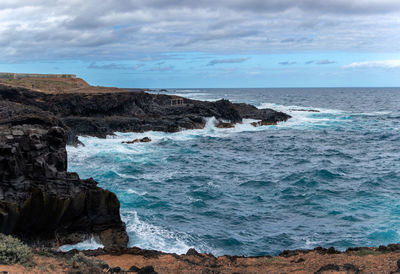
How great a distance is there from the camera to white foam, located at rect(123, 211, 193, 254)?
624 inches

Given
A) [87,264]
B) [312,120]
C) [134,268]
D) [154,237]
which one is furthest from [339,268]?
[312,120]

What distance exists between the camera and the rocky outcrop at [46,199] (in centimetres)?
1435

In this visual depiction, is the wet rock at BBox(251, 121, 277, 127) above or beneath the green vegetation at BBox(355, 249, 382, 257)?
above

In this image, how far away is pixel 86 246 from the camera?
14.9 metres

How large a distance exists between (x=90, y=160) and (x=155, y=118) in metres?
22.6

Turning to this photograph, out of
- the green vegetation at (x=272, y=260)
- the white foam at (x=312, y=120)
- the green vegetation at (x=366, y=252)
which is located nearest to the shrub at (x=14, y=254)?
the green vegetation at (x=272, y=260)

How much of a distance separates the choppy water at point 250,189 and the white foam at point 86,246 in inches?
57.8

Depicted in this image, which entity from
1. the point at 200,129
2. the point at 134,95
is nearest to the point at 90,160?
the point at 200,129

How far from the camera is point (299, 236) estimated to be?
57.0ft

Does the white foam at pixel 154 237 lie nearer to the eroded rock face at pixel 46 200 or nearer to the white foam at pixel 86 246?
the eroded rock face at pixel 46 200

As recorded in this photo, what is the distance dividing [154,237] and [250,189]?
31.4ft

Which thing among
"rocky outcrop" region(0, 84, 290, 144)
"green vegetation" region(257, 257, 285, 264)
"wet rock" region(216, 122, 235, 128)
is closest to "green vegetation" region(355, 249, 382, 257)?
"green vegetation" region(257, 257, 285, 264)

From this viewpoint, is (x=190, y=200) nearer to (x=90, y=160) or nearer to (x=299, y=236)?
(x=299, y=236)

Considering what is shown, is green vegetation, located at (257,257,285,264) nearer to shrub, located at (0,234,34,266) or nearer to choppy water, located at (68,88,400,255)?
choppy water, located at (68,88,400,255)
